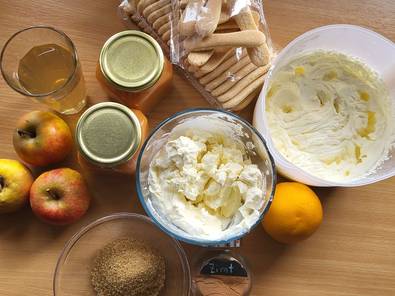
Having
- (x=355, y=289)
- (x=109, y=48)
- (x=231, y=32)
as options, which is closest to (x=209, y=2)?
(x=231, y=32)

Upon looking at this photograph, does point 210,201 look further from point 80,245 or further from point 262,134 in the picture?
point 80,245

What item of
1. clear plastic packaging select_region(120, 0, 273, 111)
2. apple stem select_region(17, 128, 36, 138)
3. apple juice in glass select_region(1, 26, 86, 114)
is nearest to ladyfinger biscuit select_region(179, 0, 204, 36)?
clear plastic packaging select_region(120, 0, 273, 111)

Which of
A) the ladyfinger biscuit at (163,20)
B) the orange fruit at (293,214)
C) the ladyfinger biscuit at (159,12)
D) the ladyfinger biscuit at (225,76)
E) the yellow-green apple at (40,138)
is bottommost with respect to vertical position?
the orange fruit at (293,214)

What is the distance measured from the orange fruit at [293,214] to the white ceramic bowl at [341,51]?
0.10 feet

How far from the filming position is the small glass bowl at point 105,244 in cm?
100

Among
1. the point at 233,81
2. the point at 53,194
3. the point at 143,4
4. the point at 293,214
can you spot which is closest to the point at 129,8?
the point at 143,4

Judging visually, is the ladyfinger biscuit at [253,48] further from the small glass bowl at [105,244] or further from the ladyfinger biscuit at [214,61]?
the small glass bowl at [105,244]

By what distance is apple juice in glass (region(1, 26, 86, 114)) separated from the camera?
0.95 meters

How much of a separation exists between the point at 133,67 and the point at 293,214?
0.41m

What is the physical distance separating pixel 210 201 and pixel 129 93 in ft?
0.84

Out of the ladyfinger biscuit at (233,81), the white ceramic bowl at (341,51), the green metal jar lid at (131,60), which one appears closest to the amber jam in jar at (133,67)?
the green metal jar lid at (131,60)

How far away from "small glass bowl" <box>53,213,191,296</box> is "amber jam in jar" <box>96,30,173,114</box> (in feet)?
0.80

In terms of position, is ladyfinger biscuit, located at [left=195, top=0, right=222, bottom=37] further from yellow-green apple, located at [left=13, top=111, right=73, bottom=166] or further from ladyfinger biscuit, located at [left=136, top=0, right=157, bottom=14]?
yellow-green apple, located at [left=13, top=111, right=73, bottom=166]

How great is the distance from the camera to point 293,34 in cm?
104
